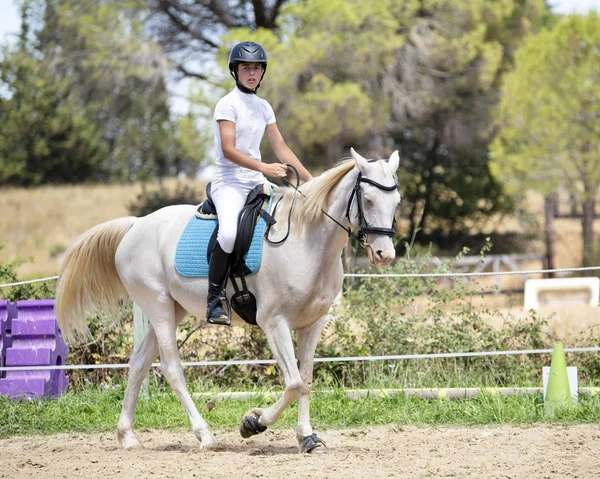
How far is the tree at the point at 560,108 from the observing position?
1978cm

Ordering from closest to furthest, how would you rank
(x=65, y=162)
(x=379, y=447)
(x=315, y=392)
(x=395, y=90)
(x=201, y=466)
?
(x=201, y=466)
(x=379, y=447)
(x=315, y=392)
(x=395, y=90)
(x=65, y=162)

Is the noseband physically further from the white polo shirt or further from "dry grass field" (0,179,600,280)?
"dry grass field" (0,179,600,280)

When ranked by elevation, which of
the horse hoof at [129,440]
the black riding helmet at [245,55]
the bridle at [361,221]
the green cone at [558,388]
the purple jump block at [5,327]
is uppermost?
the black riding helmet at [245,55]

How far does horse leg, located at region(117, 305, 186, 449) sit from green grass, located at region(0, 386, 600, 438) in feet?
2.22

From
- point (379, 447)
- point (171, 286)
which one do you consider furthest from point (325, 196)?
point (379, 447)

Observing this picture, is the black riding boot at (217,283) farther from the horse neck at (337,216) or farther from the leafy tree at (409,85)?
the leafy tree at (409,85)

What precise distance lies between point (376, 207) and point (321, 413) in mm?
2434

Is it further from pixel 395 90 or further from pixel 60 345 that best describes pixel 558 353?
pixel 395 90

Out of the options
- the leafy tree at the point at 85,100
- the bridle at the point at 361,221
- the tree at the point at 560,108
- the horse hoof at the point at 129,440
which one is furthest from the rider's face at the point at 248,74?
the leafy tree at the point at 85,100

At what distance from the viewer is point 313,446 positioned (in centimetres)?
538

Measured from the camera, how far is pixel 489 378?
7.46m

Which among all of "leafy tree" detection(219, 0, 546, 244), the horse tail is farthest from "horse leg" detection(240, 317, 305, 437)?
"leafy tree" detection(219, 0, 546, 244)

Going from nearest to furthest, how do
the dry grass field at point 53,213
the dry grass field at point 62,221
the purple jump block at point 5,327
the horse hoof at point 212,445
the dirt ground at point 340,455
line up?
the dirt ground at point 340,455, the horse hoof at point 212,445, the purple jump block at point 5,327, the dry grass field at point 62,221, the dry grass field at point 53,213

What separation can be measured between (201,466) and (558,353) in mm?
3112
